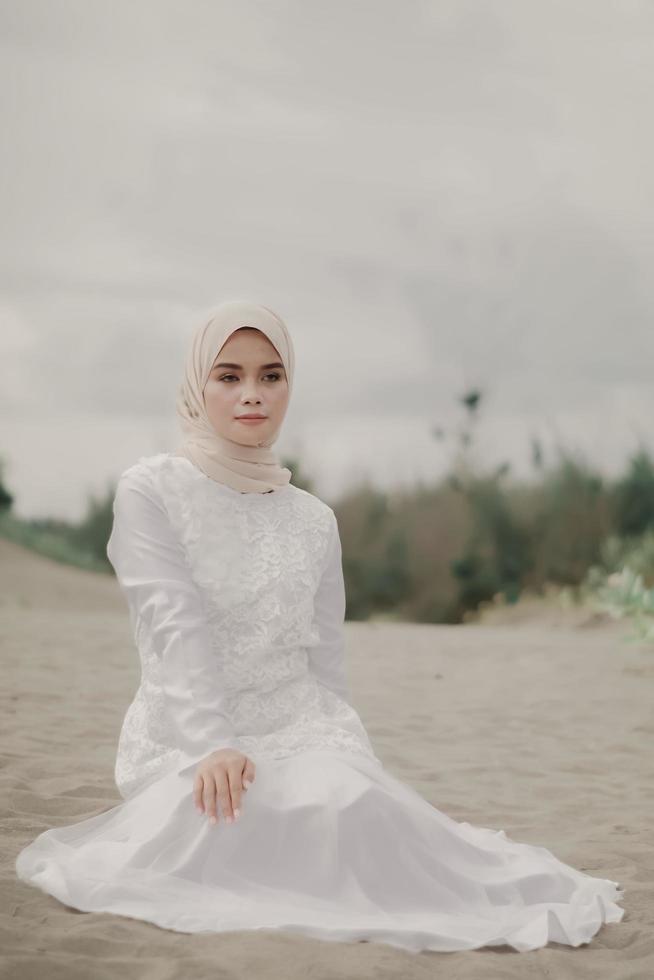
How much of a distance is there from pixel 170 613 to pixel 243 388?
0.50 metres

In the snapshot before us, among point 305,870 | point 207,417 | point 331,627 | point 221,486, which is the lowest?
point 305,870

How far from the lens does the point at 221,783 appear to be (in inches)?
86.3

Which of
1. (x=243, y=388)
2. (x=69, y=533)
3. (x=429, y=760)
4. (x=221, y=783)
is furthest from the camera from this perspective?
(x=69, y=533)

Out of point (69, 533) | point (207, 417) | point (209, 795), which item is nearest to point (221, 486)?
point (207, 417)

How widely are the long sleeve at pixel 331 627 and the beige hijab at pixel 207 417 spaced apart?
22 cm

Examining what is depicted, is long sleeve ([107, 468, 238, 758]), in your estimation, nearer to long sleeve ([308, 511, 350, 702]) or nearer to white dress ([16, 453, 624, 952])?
white dress ([16, 453, 624, 952])

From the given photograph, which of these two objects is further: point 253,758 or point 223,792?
point 253,758

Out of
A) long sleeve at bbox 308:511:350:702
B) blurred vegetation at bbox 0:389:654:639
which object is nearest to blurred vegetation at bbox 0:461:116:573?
blurred vegetation at bbox 0:389:654:639

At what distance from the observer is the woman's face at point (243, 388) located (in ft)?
8.23

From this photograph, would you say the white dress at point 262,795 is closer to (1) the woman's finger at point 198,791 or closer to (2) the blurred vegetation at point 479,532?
(1) the woman's finger at point 198,791

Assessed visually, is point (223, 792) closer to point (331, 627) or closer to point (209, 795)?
point (209, 795)

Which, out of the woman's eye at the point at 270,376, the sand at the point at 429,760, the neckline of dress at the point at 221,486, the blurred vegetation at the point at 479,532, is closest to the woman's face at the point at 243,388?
the woman's eye at the point at 270,376

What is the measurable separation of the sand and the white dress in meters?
0.06

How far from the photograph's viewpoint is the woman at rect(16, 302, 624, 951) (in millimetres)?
2264
